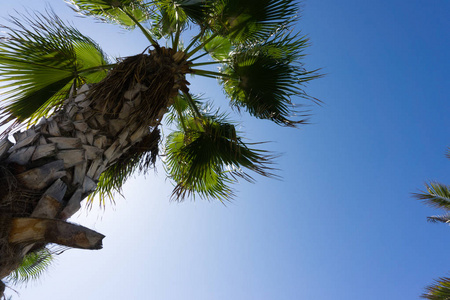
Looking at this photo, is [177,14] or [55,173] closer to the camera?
[55,173]

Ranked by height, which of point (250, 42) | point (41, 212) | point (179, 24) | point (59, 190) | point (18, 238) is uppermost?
point (250, 42)

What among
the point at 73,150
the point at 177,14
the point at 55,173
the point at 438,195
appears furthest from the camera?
the point at 438,195

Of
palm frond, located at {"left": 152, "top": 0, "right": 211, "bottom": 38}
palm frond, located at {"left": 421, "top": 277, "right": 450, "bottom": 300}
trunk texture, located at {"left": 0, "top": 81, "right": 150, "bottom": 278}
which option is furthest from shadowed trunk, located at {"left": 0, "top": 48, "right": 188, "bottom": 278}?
palm frond, located at {"left": 421, "top": 277, "right": 450, "bottom": 300}

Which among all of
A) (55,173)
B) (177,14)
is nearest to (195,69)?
(177,14)

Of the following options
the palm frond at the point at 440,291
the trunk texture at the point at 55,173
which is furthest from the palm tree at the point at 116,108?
the palm frond at the point at 440,291

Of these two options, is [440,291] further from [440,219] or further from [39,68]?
[39,68]

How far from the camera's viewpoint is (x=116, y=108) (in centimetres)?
263

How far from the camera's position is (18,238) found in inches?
66.8

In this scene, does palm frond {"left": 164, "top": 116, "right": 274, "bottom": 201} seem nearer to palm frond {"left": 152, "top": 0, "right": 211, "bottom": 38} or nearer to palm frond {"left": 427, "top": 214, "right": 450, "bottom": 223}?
palm frond {"left": 152, "top": 0, "right": 211, "bottom": 38}

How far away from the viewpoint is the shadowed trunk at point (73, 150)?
170 centimetres

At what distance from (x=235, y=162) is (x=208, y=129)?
620 mm

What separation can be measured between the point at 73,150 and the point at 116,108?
56cm

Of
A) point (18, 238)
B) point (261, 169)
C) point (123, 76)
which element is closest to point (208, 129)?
point (261, 169)

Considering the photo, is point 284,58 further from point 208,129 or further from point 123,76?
point 123,76
